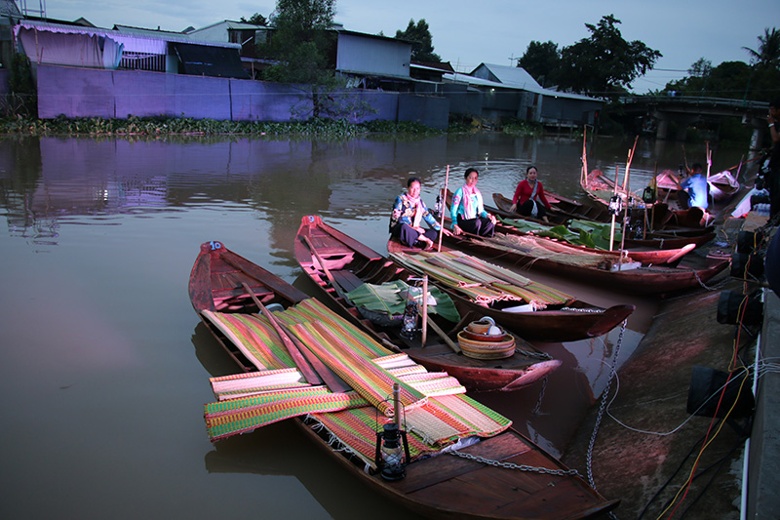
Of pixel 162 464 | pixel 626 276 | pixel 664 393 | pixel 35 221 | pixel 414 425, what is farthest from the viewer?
pixel 35 221

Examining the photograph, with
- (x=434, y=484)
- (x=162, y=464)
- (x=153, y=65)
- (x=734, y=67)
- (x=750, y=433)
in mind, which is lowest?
(x=162, y=464)

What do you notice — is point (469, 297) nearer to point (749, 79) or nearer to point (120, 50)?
point (120, 50)

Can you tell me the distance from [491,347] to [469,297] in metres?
1.29

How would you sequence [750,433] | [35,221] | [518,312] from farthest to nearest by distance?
1. [35,221]
2. [518,312]
3. [750,433]

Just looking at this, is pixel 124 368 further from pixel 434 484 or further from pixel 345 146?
pixel 345 146

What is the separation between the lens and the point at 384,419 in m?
3.74

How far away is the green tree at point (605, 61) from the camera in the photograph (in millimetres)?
39250

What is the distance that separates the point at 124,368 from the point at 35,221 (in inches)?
229

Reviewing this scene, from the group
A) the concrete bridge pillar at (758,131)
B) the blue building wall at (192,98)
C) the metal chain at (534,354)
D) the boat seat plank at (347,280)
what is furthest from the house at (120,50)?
the concrete bridge pillar at (758,131)

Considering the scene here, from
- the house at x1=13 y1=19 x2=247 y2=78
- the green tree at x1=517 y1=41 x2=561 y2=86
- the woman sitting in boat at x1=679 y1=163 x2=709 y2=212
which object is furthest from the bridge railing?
the house at x1=13 y1=19 x2=247 y2=78

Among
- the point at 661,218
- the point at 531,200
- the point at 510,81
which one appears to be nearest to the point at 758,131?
the point at 510,81

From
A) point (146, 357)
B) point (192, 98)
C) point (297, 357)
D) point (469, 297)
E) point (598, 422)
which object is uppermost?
point (192, 98)

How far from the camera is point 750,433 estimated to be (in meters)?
3.04

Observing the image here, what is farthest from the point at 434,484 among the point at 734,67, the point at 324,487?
the point at 734,67
